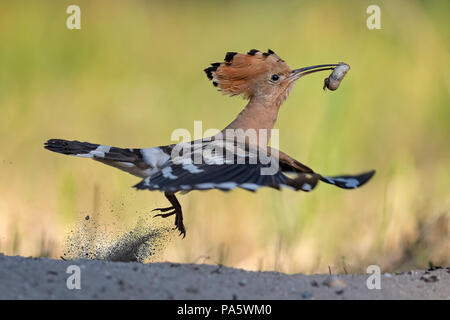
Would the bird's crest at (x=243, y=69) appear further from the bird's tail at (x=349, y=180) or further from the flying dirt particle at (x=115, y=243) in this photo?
the flying dirt particle at (x=115, y=243)

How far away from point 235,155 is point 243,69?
3.80 ft

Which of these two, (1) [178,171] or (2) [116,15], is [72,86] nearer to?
(2) [116,15]

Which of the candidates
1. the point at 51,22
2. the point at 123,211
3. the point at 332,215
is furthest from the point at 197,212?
the point at 51,22

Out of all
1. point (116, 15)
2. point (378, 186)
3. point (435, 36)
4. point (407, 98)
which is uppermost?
point (116, 15)

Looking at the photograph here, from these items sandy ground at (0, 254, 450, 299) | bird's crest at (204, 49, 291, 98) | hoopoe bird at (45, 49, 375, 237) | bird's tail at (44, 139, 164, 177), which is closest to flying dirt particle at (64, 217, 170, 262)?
hoopoe bird at (45, 49, 375, 237)

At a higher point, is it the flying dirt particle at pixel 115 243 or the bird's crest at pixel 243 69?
the bird's crest at pixel 243 69

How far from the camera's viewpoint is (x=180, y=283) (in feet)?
11.1

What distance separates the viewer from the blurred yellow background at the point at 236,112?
5.80 m

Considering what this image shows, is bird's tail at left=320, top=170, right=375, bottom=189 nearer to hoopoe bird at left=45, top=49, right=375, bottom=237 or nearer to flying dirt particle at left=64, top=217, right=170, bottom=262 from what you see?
hoopoe bird at left=45, top=49, right=375, bottom=237

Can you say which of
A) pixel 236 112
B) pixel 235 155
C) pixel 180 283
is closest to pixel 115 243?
pixel 235 155

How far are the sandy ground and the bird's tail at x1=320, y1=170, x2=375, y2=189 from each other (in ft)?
2.75

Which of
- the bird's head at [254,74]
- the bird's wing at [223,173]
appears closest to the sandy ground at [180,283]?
the bird's wing at [223,173]

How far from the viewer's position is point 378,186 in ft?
22.0

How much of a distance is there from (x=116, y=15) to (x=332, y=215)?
10.9 feet
